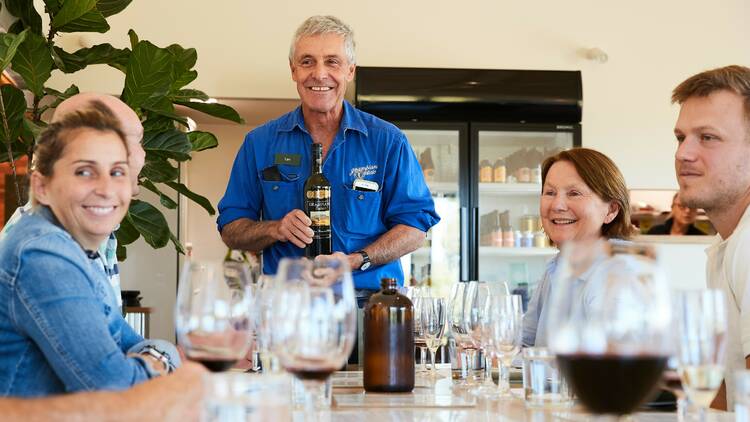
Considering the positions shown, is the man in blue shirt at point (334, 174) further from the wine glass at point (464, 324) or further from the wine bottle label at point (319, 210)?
the wine glass at point (464, 324)

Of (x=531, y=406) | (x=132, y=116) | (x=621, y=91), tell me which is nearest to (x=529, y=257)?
(x=621, y=91)

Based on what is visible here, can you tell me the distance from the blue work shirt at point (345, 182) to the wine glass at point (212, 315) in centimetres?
179

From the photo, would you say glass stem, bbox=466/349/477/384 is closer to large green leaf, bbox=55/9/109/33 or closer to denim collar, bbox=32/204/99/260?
denim collar, bbox=32/204/99/260

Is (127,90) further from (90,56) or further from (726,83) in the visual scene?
(726,83)

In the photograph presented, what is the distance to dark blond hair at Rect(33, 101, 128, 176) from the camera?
152cm

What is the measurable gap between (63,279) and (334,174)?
69.1 inches

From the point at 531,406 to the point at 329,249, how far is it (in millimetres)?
1274

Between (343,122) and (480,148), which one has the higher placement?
(480,148)

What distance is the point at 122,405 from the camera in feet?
3.60

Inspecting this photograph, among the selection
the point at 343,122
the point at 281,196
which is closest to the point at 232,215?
the point at 281,196

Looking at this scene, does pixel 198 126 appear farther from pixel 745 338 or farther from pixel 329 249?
pixel 745 338

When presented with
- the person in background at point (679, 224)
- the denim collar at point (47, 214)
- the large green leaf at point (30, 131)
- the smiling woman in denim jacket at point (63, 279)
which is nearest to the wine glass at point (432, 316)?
the smiling woman in denim jacket at point (63, 279)

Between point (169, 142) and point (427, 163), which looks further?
point (427, 163)

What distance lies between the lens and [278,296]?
109 cm
